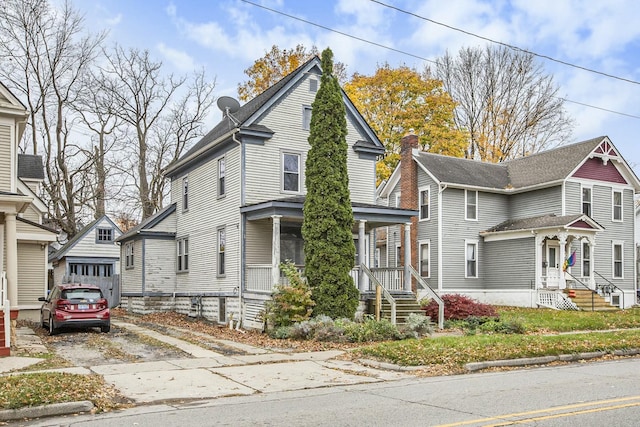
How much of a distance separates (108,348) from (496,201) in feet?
76.5

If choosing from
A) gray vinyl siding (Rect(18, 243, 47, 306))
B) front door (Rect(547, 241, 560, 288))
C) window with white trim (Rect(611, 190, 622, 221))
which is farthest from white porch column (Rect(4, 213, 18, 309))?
window with white trim (Rect(611, 190, 622, 221))

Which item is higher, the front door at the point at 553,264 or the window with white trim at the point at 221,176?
the window with white trim at the point at 221,176

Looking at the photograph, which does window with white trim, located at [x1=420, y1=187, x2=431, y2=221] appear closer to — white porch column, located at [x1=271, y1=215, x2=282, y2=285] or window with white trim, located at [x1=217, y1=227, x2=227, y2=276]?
window with white trim, located at [x1=217, y1=227, x2=227, y2=276]

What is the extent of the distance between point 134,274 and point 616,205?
25.1 metres

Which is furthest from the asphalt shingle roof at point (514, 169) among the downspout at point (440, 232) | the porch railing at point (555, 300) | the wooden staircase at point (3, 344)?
the wooden staircase at point (3, 344)

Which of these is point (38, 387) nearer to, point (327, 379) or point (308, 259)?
point (327, 379)

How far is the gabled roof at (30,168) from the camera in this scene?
99.8 feet

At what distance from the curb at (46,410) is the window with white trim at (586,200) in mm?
29326

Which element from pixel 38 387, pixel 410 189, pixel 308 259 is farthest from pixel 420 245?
pixel 38 387

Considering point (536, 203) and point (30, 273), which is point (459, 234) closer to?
point (536, 203)

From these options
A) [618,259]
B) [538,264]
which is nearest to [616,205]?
[618,259]

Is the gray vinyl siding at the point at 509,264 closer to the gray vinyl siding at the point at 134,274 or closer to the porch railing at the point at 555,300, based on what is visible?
the porch railing at the point at 555,300

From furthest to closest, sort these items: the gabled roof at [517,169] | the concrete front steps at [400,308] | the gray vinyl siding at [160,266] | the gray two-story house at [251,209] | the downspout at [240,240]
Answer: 1. the gabled roof at [517,169]
2. the gray vinyl siding at [160,266]
3. the downspout at [240,240]
4. the gray two-story house at [251,209]
5. the concrete front steps at [400,308]

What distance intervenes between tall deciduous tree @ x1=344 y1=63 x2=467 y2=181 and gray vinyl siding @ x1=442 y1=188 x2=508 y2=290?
33.8 feet
